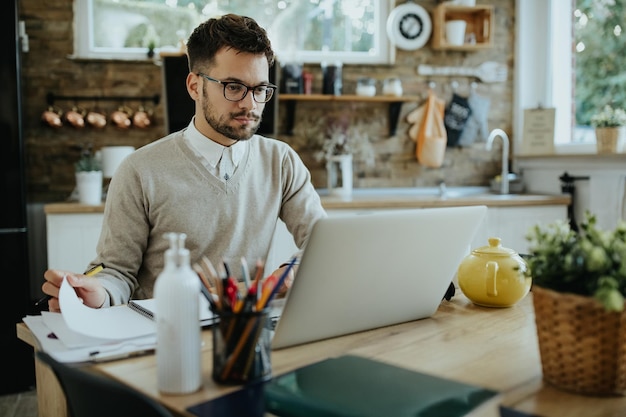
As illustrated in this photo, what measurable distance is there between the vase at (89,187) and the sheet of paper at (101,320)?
206 centimetres

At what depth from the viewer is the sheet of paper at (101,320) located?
1143mm

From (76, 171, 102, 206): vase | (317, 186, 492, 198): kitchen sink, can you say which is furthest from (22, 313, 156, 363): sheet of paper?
(317, 186, 492, 198): kitchen sink

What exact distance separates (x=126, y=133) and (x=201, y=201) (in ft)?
6.87

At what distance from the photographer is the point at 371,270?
1141mm

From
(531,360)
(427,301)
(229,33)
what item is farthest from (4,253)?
(531,360)

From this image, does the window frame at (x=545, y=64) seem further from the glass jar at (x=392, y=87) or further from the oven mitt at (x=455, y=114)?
the glass jar at (x=392, y=87)

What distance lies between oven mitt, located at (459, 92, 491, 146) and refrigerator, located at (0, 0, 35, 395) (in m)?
2.65

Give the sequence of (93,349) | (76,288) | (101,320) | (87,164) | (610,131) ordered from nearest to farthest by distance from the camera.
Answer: (93,349)
(101,320)
(76,288)
(87,164)
(610,131)

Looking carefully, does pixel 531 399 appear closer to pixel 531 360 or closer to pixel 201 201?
pixel 531 360

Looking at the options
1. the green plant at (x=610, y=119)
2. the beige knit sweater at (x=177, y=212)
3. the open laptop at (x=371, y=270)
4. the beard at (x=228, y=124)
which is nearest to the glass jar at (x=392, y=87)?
the green plant at (x=610, y=119)

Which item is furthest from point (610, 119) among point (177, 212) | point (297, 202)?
point (177, 212)

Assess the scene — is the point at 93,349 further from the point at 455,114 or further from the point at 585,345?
the point at 455,114

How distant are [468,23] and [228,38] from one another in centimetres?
282

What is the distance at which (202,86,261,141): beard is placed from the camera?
71.7 inches
